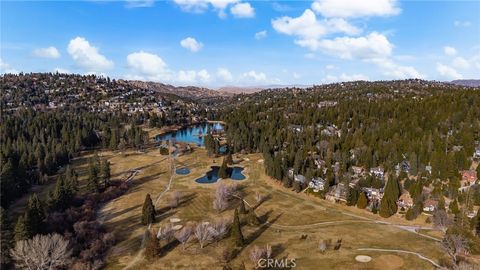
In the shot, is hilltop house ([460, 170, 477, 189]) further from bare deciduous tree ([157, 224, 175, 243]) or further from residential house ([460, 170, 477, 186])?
bare deciduous tree ([157, 224, 175, 243])

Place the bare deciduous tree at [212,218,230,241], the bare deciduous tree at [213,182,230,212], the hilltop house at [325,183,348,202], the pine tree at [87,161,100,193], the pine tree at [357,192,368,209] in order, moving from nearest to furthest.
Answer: the bare deciduous tree at [212,218,230,241]
the bare deciduous tree at [213,182,230,212]
the pine tree at [357,192,368,209]
the hilltop house at [325,183,348,202]
the pine tree at [87,161,100,193]

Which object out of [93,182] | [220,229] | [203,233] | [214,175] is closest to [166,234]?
[203,233]

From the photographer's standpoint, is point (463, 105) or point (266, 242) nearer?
point (266, 242)

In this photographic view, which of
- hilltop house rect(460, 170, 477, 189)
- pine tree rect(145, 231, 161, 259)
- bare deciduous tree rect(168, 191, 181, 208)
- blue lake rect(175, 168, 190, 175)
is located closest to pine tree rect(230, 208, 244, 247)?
pine tree rect(145, 231, 161, 259)

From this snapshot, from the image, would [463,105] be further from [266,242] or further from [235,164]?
[266,242]

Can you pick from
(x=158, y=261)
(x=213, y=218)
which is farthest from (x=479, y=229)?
(x=158, y=261)

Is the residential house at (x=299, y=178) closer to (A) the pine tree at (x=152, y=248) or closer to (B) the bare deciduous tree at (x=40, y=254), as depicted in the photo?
(A) the pine tree at (x=152, y=248)
